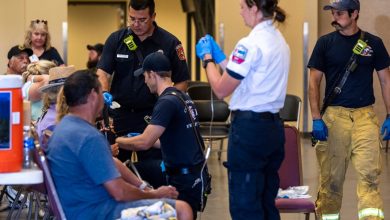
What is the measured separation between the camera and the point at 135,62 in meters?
6.20

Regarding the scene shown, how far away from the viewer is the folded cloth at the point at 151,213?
13.7 ft

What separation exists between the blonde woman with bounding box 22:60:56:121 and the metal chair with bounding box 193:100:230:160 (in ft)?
10.3

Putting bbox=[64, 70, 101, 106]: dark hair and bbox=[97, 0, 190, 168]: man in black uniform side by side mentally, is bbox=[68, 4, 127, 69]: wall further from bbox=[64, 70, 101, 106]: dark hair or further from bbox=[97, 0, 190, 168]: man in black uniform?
bbox=[64, 70, 101, 106]: dark hair

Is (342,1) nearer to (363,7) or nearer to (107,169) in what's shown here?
(107,169)

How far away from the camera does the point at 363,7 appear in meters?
12.0

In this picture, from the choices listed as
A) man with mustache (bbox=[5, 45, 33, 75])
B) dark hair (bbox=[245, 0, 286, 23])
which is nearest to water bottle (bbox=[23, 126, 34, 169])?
dark hair (bbox=[245, 0, 286, 23])

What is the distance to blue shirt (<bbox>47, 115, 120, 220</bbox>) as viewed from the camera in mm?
4152

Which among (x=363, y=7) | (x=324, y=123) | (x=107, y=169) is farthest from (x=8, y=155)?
(x=363, y=7)

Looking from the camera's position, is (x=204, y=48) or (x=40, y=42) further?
(x=40, y=42)

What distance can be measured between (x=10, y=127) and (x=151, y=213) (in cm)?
82

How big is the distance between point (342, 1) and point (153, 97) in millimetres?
1498

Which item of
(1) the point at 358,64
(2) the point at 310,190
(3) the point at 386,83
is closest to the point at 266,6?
(1) the point at 358,64

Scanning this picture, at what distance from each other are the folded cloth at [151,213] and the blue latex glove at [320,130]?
1.96 metres

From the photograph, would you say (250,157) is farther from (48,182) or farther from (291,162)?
(291,162)
